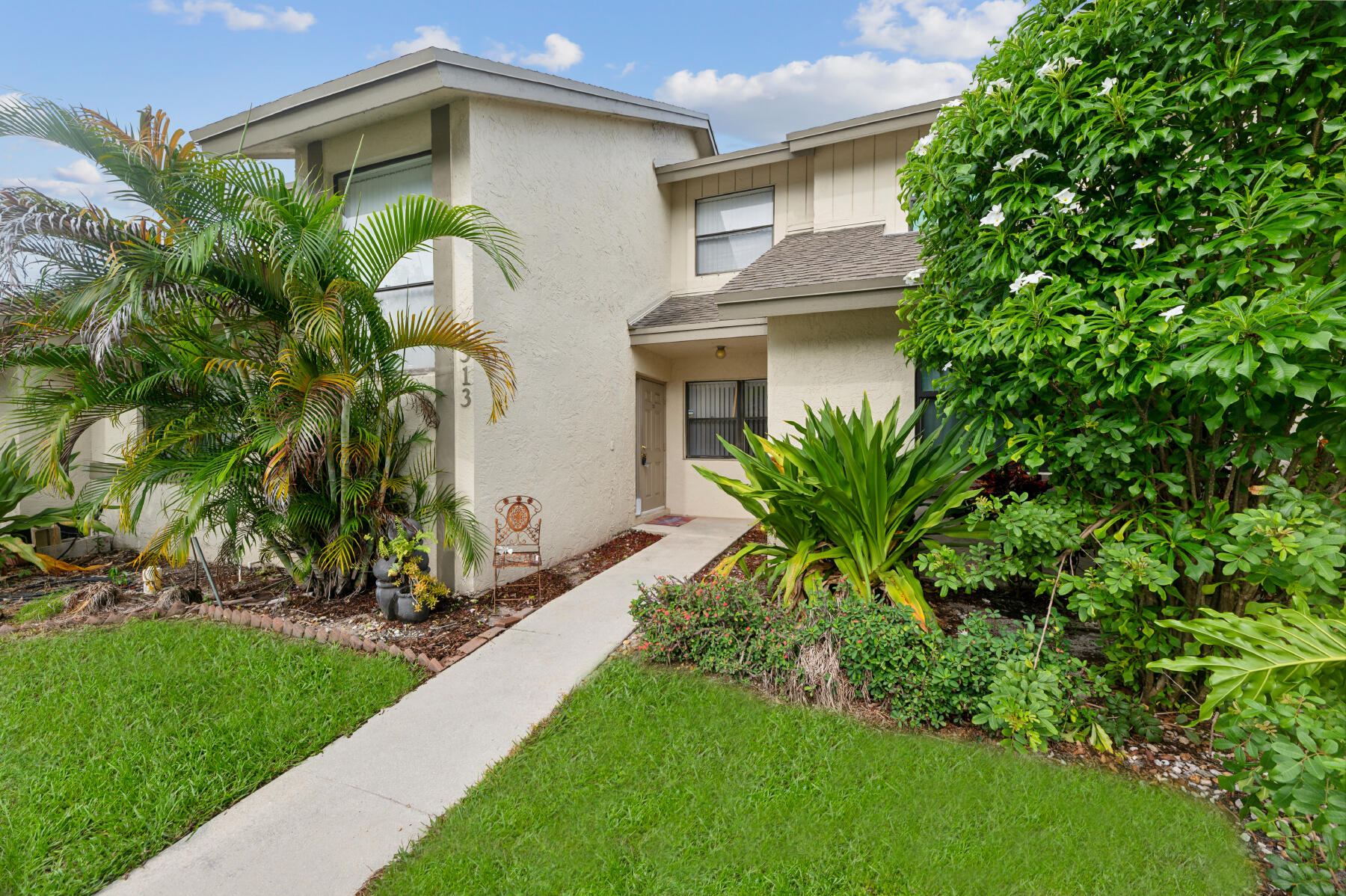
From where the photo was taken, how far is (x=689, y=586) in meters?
4.27

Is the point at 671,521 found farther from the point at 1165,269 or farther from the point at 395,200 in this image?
the point at 1165,269

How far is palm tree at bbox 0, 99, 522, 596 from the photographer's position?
419cm

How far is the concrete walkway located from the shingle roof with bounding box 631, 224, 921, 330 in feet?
13.8

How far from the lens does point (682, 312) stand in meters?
8.59

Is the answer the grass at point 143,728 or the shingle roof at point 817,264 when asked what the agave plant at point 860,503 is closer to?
the shingle roof at point 817,264

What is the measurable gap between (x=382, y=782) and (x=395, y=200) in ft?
18.9

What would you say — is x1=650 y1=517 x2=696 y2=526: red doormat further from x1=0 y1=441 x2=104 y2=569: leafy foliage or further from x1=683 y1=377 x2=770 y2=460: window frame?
x1=0 y1=441 x2=104 y2=569: leafy foliage

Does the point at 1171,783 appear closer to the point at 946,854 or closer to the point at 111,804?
the point at 946,854

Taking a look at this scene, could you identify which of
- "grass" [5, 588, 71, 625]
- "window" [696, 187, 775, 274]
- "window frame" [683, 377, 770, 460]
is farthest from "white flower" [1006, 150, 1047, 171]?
"grass" [5, 588, 71, 625]

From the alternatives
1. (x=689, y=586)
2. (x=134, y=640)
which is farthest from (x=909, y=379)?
(x=134, y=640)

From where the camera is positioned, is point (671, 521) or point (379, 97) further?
point (671, 521)

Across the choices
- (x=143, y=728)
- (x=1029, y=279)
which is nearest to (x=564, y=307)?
(x=1029, y=279)

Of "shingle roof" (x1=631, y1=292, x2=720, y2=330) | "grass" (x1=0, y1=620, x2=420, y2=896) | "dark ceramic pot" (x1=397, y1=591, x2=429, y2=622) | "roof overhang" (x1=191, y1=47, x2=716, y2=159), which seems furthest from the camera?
"shingle roof" (x1=631, y1=292, x2=720, y2=330)

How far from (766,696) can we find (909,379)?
3878 millimetres
